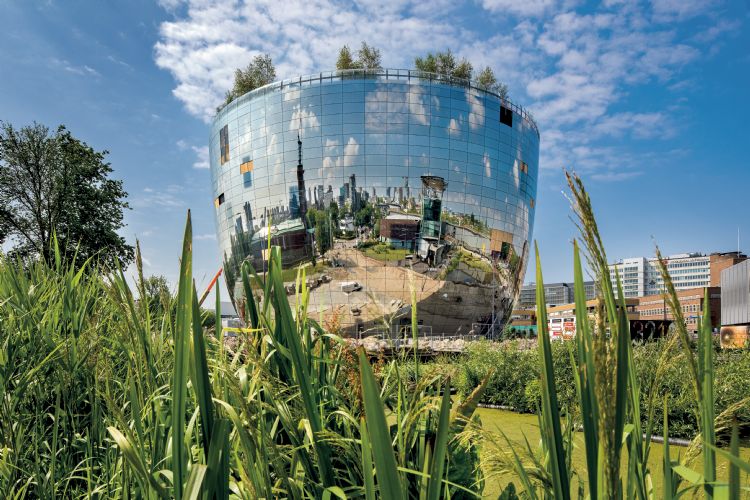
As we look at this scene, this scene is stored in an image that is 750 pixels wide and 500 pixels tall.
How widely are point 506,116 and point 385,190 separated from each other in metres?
8.11

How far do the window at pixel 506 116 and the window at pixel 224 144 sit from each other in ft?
47.5

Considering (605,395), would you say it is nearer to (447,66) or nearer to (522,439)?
(522,439)

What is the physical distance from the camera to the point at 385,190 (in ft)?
72.2

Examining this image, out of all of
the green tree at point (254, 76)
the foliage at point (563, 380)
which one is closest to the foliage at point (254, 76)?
the green tree at point (254, 76)

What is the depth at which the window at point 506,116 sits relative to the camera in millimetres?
24641

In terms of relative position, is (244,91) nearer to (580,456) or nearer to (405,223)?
(405,223)

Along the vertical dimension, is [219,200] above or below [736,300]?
above

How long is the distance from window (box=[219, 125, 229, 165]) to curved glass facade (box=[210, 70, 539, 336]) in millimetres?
535

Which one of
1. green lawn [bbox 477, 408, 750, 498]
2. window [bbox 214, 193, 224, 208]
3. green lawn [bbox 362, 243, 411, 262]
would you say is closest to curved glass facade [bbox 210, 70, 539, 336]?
green lawn [bbox 362, 243, 411, 262]

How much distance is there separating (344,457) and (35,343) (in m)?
1.71

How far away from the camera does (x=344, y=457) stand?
1.48 metres

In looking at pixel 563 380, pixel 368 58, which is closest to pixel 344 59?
pixel 368 58

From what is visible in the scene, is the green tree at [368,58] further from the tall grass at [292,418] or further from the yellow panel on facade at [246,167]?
the tall grass at [292,418]

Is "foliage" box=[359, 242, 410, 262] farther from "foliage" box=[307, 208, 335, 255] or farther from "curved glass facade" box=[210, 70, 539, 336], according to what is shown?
"foliage" box=[307, 208, 335, 255]
